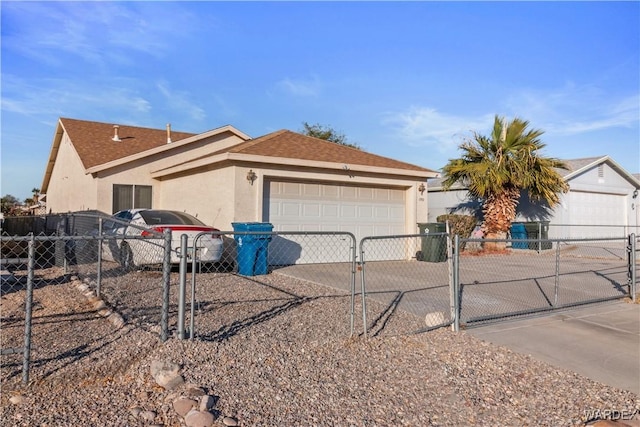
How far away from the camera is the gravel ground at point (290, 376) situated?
153 inches

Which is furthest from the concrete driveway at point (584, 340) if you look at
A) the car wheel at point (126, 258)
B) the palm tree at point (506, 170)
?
the palm tree at point (506, 170)

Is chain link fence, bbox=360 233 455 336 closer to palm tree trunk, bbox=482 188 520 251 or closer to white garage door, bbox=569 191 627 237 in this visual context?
palm tree trunk, bbox=482 188 520 251

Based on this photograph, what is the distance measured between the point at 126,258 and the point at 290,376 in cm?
645

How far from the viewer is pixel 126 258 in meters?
9.84

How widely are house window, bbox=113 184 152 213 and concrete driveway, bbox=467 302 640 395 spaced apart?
11.7 meters

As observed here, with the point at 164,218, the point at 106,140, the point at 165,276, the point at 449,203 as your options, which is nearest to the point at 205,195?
the point at 164,218

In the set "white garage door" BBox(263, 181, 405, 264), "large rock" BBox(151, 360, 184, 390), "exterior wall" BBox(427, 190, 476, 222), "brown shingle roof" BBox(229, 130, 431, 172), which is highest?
"brown shingle roof" BBox(229, 130, 431, 172)

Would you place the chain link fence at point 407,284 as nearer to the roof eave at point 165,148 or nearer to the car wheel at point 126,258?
the car wheel at point 126,258

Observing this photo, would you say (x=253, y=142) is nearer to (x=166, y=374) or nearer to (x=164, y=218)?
(x=164, y=218)

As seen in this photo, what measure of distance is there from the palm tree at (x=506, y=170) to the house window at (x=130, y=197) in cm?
1145

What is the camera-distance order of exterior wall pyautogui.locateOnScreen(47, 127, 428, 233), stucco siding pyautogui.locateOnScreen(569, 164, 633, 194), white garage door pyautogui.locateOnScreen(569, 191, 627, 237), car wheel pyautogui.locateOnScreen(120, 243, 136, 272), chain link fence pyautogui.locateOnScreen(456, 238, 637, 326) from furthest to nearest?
stucco siding pyautogui.locateOnScreen(569, 164, 633, 194) < white garage door pyautogui.locateOnScreen(569, 191, 627, 237) < exterior wall pyautogui.locateOnScreen(47, 127, 428, 233) < car wheel pyautogui.locateOnScreen(120, 243, 136, 272) < chain link fence pyautogui.locateOnScreen(456, 238, 637, 326)

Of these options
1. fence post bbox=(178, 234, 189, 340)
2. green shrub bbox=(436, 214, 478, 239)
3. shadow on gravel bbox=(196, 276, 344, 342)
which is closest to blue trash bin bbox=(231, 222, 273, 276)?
shadow on gravel bbox=(196, 276, 344, 342)

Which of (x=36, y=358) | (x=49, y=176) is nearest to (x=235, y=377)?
(x=36, y=358)

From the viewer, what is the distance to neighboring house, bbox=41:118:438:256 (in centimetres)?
1187
